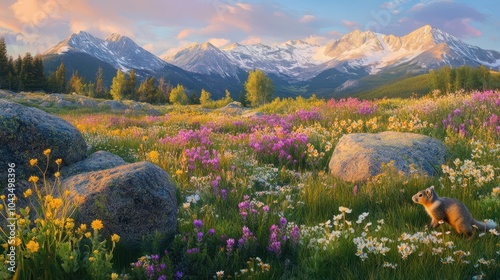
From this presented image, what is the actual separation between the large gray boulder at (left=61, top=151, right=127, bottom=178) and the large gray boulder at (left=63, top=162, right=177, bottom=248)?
92 centimetres

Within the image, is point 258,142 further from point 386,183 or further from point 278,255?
Result: point 278,255

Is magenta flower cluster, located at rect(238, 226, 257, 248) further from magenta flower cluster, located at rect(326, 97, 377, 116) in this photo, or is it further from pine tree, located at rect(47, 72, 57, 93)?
pine tree, located at rect(47, 72, 57, 93)

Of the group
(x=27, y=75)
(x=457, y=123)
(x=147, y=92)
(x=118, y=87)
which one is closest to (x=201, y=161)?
(x=457, y=123)

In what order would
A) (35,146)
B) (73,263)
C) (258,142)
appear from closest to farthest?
(73,263)
(35,146)
(258,142)

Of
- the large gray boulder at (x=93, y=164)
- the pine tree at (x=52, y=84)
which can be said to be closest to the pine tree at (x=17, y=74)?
the pine tree at (x=52, y=84)

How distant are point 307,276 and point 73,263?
82.2 inches

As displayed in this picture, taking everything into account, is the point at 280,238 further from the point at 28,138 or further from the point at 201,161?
the point at 201,161

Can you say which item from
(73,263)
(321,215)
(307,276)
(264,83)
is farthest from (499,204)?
(264,83)

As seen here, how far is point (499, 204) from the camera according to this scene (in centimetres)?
459

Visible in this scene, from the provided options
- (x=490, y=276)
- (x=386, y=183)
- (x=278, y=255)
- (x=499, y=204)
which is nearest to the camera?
(x=490, y=276)

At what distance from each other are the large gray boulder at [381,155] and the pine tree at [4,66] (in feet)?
353

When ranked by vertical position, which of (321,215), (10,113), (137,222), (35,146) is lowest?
(321,215)

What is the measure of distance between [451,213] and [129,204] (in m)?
3.70

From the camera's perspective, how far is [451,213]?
4043 mm
